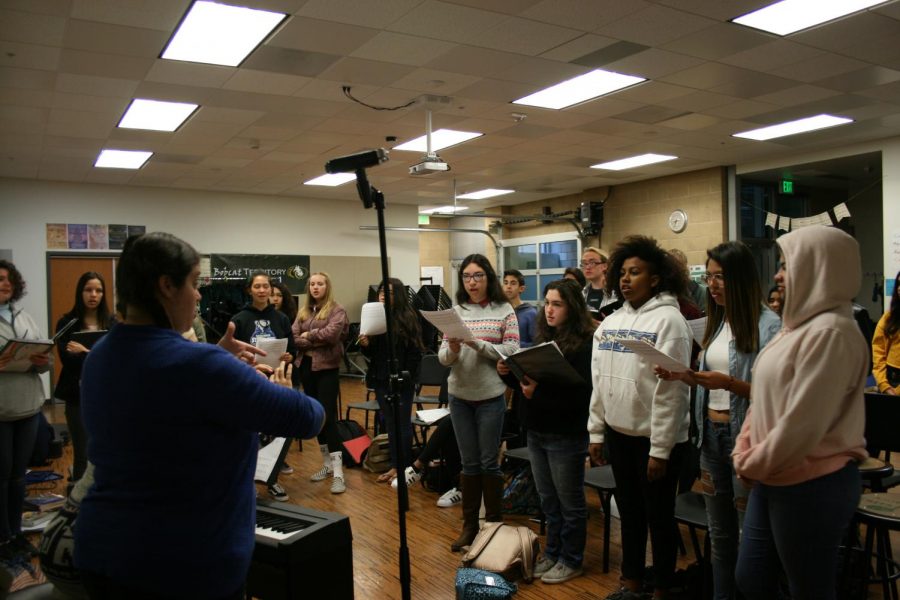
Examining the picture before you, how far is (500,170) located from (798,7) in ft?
17.0

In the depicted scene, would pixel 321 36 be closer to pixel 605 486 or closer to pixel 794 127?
pixel 605 486

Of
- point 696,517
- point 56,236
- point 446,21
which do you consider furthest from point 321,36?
point 56,236

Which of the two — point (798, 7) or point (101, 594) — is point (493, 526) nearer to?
point (101, 594)

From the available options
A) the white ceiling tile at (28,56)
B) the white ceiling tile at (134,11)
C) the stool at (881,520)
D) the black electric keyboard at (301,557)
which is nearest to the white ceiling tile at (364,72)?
the white ceiling tile at (134,11)

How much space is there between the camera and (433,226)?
15180 mm

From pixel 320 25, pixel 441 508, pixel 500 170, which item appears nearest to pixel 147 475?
pixel 441 508

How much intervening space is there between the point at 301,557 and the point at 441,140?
5692mm

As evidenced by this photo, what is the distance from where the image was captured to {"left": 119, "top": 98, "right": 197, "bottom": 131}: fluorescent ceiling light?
17.9 ft

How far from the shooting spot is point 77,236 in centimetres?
880

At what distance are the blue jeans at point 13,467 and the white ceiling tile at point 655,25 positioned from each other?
3967 mm

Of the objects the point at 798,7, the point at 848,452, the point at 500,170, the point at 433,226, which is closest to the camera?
the point at 848,452

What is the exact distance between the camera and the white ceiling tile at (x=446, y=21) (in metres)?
3.78

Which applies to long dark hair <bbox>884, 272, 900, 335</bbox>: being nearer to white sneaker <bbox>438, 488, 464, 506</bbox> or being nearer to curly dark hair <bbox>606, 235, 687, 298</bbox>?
curly dark hair <bbox>606, 235, 687, 298</bbox>

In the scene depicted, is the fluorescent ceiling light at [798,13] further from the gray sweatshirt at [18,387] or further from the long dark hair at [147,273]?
the gray sweatshirt at [18,387]
